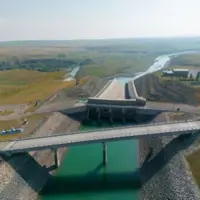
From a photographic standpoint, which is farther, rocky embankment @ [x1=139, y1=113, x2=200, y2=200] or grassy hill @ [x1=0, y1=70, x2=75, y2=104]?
grassy hill @ [x1=0, y1=70, x2=75, y2=104]

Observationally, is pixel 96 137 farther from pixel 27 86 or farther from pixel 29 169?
pixel 27 86

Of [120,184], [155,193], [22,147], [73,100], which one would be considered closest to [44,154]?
[22,147]

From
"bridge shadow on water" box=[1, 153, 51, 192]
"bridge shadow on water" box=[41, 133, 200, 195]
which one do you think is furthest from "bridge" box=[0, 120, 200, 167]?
"bridge shadow on water" box=[41, 133, 200, 195]

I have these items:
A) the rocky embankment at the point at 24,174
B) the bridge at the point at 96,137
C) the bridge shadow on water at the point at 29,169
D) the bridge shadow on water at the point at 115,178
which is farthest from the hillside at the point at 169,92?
the bridge shadow on water at the point at 29,169

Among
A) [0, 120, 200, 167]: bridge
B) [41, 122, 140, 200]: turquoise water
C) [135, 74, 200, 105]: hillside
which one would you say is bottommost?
[41, 122, 140, 200]: turquoise water

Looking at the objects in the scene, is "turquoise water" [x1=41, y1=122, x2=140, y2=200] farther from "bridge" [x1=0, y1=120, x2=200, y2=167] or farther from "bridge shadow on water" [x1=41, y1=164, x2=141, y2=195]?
"bridge" [x1=0, y1=120, x2=200, y2=167]

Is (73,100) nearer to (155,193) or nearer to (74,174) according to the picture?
(74,174)
